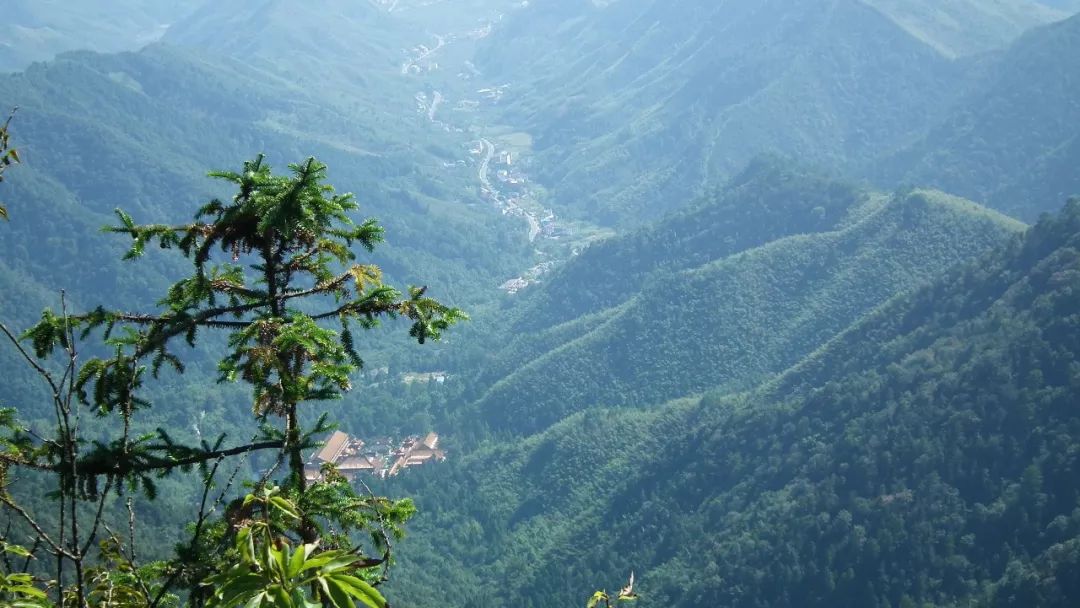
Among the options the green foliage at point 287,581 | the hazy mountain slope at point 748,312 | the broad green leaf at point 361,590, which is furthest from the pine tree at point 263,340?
the hazy mountain slope at point 748,312

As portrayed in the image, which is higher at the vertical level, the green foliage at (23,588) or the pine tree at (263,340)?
the pine tree at (263,340)

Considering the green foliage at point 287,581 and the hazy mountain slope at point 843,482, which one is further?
the hazy mountain slope at point 843,482

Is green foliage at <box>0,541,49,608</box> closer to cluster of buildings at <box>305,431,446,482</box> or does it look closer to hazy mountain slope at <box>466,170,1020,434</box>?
cluster of buildings at <box>305,431,446,482</box>

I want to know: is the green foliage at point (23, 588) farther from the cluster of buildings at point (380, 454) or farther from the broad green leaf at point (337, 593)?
the cluster of buildings at point (380, 454)

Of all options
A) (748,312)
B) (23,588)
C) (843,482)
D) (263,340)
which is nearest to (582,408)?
(748,312)

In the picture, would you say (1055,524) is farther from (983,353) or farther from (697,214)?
(697,214)

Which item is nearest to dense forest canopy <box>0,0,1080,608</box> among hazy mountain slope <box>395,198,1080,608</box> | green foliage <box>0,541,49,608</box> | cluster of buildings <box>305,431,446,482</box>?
green foliage <box>0,541,49,608</box>

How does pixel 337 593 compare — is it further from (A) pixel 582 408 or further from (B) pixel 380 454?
(A) pixel 582 408
